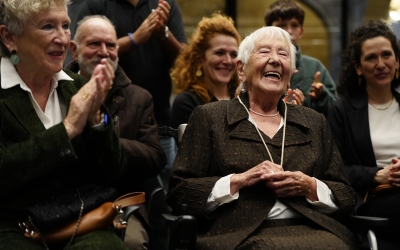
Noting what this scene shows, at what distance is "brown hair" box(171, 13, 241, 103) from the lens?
15.7ft

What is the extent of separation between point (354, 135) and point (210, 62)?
44.7 inches

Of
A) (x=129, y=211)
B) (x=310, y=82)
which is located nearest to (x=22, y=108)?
(x=129, y=211)

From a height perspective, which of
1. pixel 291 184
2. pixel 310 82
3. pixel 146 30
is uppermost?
pixel 146 30

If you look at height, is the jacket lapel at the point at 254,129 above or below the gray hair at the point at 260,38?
below

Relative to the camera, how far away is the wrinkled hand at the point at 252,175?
3.27 metres

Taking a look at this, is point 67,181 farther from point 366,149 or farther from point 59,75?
point 366,149

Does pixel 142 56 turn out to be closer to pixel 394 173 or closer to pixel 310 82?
pixel 310 82

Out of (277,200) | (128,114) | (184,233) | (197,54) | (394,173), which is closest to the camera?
(184,233)

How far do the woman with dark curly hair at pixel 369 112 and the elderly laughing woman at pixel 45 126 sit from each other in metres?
1.59

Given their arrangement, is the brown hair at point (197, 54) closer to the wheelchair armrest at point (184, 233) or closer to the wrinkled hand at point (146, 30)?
the wrinkled hand at point (146, 30)

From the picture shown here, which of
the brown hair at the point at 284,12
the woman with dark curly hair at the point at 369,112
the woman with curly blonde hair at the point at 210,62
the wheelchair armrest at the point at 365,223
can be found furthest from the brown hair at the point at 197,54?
the wheelchair armrest at the point at 365,223

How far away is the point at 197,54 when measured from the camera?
4871mm

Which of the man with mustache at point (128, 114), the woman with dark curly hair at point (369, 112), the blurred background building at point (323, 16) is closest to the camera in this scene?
the man with mustache at point (128, 114)

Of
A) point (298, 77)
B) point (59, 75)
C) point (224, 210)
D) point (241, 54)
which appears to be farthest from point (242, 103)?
→ point (298, 77)
